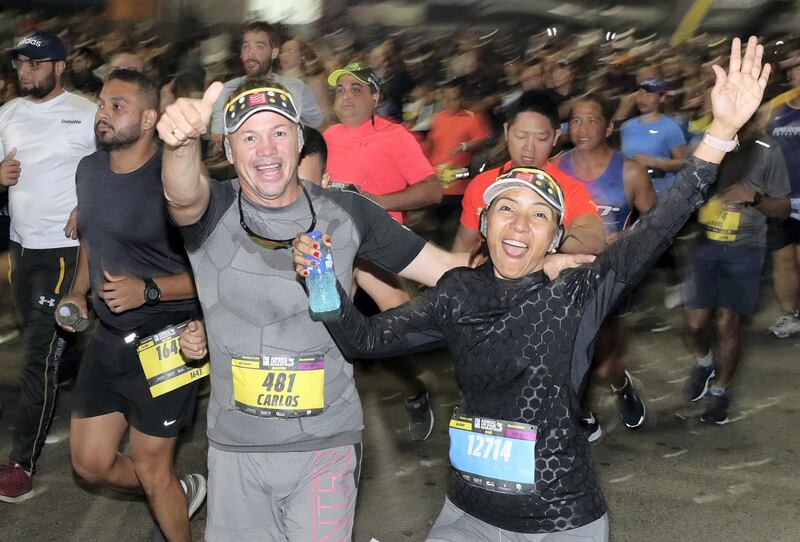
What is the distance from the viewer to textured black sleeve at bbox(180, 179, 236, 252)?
10.7ft

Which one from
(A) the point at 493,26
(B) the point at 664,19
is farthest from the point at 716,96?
(B) the point at 664,19

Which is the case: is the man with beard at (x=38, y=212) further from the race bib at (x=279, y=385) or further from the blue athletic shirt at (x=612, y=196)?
the blue athletic shirt at (x=612, y=196)

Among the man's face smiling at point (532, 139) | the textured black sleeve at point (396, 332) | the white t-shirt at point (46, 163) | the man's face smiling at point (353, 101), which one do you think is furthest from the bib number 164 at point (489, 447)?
the man's face smiling at point (353, 101)

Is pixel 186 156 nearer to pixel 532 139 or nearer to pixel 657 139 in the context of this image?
pixel 532 139

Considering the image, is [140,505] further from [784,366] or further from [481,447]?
[784,366]

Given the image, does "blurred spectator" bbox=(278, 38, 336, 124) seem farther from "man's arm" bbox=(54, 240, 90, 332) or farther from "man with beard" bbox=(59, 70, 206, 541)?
"man with beard" bbox=(59, 70, 206, 541)

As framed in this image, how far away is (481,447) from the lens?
3129mm

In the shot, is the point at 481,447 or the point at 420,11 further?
the point at 420,11

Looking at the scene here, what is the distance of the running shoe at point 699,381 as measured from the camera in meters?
6.89

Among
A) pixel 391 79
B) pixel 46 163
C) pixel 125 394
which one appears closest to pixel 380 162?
pixel 46 163

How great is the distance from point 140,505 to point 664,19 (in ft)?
63.8

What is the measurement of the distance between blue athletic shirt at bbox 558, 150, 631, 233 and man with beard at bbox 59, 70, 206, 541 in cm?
260

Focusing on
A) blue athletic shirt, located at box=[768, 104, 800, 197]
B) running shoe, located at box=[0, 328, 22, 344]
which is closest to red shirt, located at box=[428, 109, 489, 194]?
blue athletic shirt, located at box=[768, 104, 800, 197]

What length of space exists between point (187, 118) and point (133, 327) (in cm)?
176
